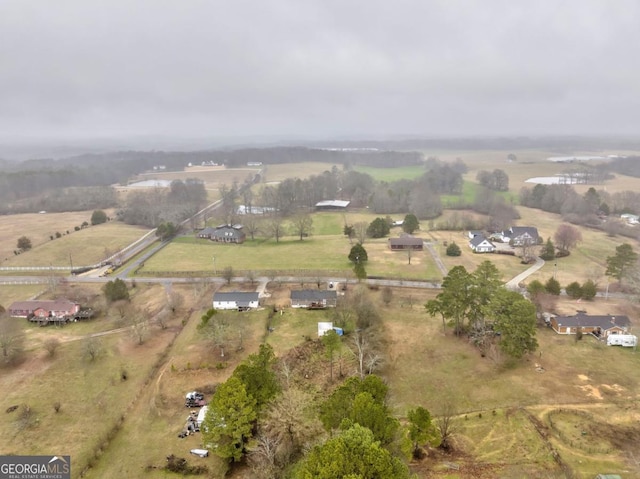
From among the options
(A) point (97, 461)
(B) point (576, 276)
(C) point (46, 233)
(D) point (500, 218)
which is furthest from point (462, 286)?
(C) point (46, 233)


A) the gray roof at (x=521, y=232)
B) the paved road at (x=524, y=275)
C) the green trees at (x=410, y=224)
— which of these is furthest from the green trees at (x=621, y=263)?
the green trees at (x=410, y=224)

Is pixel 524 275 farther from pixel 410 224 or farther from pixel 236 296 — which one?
pixel 236 296

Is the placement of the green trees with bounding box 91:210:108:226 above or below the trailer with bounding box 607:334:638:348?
above

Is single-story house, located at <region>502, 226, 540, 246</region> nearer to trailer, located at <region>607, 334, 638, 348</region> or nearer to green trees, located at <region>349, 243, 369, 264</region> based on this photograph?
green trees, located at <region>349, 243, 369, 264</region>

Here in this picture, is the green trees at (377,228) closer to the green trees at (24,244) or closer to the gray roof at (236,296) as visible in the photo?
the gray roof at (236,296)

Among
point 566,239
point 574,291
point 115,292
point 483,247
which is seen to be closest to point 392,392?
point 574,291

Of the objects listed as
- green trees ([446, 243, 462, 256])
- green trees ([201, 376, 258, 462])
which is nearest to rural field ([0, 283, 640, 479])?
green trees ([201, 376, 258, 462])

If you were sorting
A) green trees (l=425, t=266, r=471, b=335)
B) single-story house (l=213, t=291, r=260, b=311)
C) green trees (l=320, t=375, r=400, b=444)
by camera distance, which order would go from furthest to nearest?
single-story house (l=213, t=291, r=260, b=311) < green trees (l=425, t=266, r=471, b=335) < green trees (l=320, t=375, r=400, b=444)
